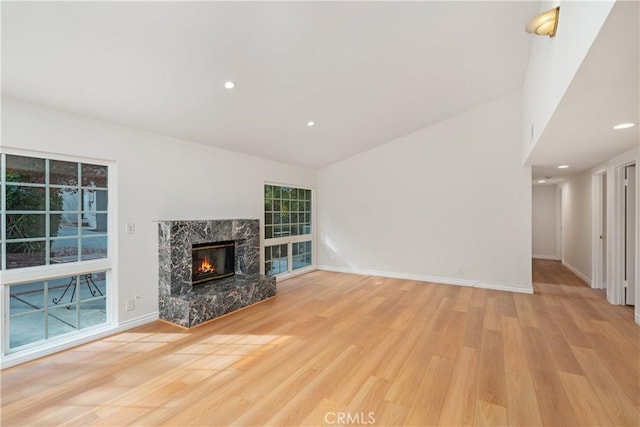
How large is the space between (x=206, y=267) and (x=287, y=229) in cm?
221

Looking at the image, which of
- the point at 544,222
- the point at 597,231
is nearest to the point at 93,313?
the point at 597,231

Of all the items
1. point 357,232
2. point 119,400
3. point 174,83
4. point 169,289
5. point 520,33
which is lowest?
point 119,400

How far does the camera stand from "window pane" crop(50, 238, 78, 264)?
296cm

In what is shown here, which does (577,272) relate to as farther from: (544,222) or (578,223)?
(544,222)

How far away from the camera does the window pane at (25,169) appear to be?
2.69 meters

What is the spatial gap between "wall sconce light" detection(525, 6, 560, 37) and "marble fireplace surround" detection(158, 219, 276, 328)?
3.96 metres

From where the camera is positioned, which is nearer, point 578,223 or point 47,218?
point 47,218

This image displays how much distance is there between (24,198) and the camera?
277 centimetres

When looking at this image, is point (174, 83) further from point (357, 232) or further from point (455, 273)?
point (455, 273)

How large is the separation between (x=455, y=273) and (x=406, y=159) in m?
2.42

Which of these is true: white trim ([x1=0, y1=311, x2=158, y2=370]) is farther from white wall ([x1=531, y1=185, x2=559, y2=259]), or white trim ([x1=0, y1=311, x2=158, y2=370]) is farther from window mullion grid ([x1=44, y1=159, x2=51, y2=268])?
white wall ([x1=531, y1=185, x2=559, y2=259])

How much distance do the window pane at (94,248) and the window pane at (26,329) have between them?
66cm

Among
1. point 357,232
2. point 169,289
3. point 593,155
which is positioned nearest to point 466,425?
point 169,289

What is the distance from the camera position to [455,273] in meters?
5.46
